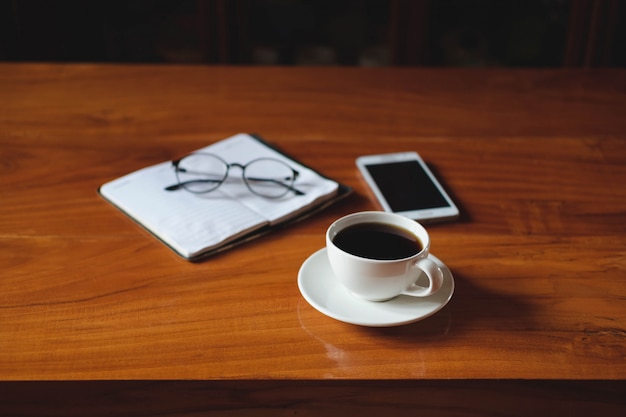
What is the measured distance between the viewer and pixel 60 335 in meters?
0.65

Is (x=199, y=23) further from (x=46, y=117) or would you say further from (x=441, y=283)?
(x=441, y=283)

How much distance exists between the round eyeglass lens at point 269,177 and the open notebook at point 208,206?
0.04 feet

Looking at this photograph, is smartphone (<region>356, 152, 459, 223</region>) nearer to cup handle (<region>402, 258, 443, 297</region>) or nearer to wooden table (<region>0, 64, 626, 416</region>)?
wooden table (<region>0, 64, 626, 416</region>)

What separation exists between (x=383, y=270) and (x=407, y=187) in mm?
290

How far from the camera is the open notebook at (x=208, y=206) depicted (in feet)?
2.62

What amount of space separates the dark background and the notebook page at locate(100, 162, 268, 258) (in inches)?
51.4

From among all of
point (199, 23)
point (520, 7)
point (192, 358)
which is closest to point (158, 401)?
point (192, 358)

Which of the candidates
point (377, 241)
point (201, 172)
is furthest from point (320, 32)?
point (377, 241)

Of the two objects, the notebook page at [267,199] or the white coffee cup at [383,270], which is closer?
the white coffee cup at [383,270]

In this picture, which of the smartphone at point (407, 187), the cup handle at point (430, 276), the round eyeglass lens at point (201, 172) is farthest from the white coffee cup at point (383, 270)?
the round eyeglass lens at point (201, 172)

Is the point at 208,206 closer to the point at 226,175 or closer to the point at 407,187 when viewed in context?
the point at 226,175

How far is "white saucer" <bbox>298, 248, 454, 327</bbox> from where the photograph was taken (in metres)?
0.65

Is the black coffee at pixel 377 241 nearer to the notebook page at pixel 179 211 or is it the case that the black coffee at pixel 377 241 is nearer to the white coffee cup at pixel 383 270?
the white coffee cup at pixel 383 270

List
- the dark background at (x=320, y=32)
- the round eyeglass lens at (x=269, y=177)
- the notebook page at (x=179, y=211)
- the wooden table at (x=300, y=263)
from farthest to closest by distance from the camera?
the dark background at (x=320, y=32) < the round eyeglass lens at (x=269, y=177) < the notebook page at (x=179, y=211) < the wooden table at (x=300, y=263)
